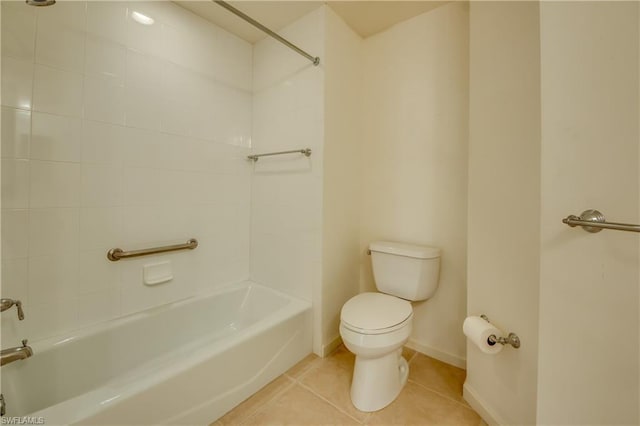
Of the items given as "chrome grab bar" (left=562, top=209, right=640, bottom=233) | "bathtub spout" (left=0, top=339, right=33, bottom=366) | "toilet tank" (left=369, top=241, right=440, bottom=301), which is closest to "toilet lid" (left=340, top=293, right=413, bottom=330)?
"toilet tank" (left=369, top=241, right=440, bottom=301)

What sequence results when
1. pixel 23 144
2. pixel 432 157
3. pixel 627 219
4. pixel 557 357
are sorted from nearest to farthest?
pixel 627 219
pixel 557 357
pixel 23 144
pixel 432 157

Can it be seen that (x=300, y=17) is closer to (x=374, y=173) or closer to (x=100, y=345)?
(x=374, y=173)

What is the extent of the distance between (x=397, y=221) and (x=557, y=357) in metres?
1.10

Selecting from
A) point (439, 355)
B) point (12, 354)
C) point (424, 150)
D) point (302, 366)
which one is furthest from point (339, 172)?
point (12, 354)

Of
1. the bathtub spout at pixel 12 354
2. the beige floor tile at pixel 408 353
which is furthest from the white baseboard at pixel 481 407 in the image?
the bathtub spout at pixel 12 354

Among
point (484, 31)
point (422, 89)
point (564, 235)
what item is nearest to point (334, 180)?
point (422, 89)

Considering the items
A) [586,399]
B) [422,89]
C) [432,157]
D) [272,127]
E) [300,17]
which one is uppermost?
[300,17]

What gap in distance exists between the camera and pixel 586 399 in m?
0.66

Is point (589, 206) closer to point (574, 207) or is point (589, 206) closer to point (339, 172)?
point (574, 207)

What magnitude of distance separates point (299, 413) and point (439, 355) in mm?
979

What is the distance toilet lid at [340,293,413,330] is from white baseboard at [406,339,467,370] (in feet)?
1.87

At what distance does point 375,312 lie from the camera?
1.25 m

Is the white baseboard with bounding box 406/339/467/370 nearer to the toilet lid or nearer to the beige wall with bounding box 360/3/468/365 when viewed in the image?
the beige wall with bounding box 360/3/468/365

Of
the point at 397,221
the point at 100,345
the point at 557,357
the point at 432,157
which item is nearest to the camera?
the point at 557,357
